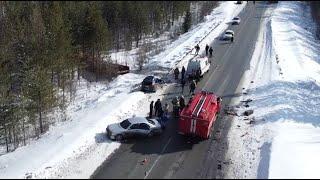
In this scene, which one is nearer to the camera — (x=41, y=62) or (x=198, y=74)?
(x=198, y=74)

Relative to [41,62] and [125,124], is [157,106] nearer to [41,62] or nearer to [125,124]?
[125,124]

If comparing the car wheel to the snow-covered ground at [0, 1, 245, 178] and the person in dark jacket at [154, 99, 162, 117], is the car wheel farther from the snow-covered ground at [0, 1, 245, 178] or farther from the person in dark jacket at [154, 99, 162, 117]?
the person in dark jacket at [154, 99, 162, 117]

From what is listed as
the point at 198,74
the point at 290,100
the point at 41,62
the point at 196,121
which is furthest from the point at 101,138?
the point at 41,62

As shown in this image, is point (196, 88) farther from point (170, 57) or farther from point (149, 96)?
point (170, 57)

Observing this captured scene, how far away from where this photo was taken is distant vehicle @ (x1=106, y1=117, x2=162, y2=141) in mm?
32469

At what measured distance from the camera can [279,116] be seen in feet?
122

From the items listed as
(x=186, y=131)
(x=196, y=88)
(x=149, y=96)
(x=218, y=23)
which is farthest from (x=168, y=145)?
(x=218, y=23)

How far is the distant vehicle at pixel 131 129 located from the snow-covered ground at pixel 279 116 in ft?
19.1

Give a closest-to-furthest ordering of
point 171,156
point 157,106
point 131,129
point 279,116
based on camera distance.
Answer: point 171,156, point 131,129, point 157,106, point 279,116

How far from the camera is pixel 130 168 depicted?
93.8ft

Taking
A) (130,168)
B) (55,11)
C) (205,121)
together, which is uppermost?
(55,11)

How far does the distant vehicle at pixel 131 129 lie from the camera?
3247 centimetres

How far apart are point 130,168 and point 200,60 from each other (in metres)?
22.1

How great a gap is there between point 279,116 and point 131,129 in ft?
41.2
